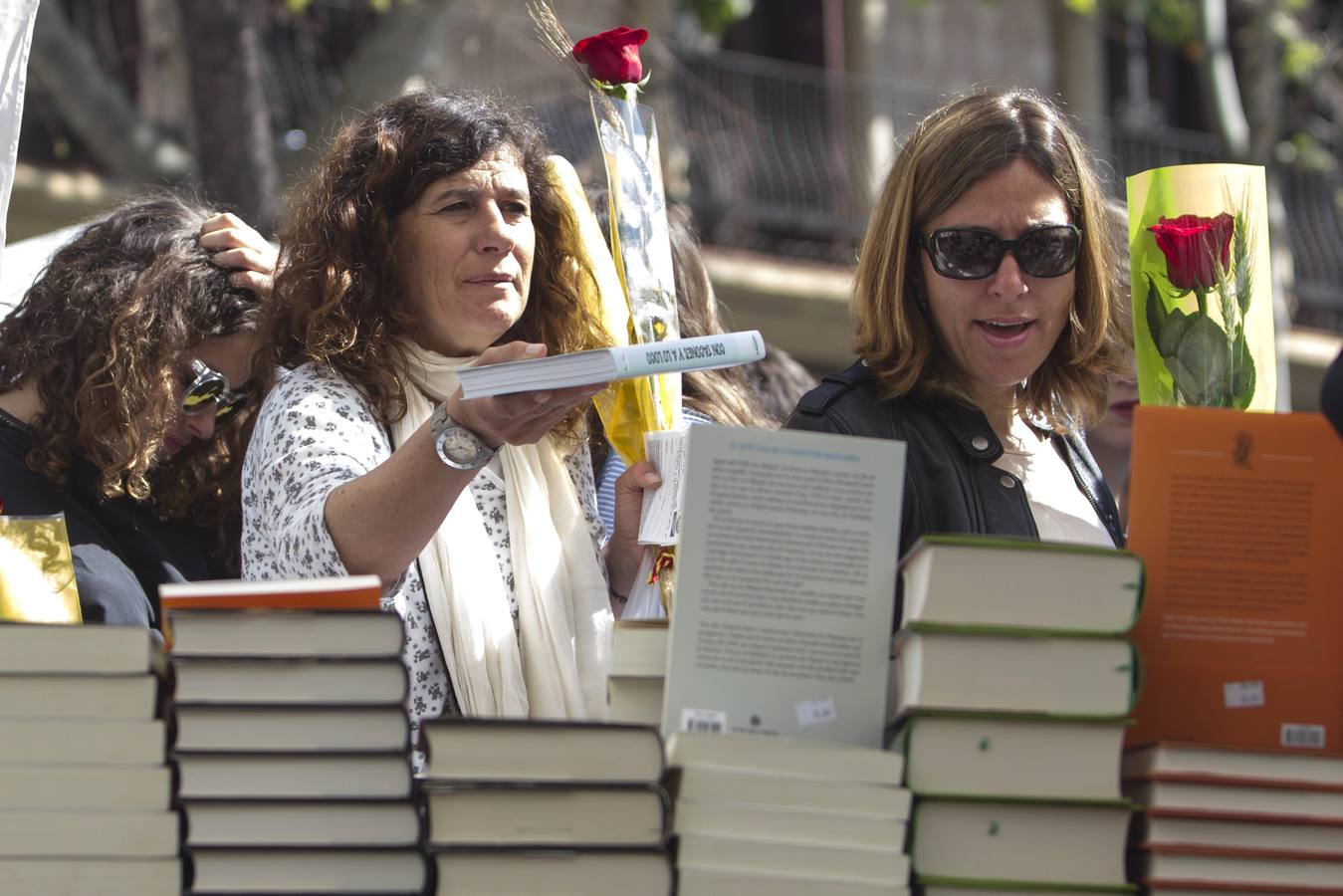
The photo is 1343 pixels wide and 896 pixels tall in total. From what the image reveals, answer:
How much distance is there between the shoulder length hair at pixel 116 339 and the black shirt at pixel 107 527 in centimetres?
3

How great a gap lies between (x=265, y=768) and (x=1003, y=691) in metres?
0.81

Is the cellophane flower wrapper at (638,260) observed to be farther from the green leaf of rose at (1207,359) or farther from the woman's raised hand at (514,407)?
the green leaf of rose at (1207,359)

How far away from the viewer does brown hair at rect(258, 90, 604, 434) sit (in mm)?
2842

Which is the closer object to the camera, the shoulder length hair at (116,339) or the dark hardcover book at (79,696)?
the dark hardcover book at (79,696)

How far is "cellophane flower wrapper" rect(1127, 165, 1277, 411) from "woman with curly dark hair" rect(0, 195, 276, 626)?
163 centimetres

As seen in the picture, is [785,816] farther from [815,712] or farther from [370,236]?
[370,236]

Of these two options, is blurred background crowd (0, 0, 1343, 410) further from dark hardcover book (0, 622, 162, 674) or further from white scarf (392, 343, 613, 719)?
dark hardcover book (0, 622, 162, 674)

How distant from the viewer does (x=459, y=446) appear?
244cm

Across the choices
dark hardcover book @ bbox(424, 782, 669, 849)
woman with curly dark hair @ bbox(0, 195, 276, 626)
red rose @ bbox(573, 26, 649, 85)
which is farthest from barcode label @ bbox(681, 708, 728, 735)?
woman with curly dark hair @ bbox(0, 195, 276, 626)

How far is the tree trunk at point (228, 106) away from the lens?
574 centimetres

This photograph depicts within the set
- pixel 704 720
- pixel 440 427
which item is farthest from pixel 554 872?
pixel 440 427

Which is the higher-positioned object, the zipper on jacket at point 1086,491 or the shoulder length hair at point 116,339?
the shoulder length hair at point 116,339

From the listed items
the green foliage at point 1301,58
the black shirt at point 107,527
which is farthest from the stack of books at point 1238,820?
the green foliage at point 1301,58

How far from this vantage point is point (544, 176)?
3.12m
